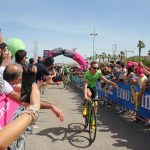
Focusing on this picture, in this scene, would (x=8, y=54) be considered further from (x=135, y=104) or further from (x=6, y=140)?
(x=135, y=104)

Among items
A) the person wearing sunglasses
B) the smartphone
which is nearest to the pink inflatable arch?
the person wearing sunglasses

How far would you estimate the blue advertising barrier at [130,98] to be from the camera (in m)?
8.94

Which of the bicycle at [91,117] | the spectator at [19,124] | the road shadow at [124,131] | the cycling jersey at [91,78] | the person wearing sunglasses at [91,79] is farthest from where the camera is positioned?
the cycling jersey at [91,78]

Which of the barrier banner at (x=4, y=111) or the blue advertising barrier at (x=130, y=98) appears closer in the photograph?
the barrier banner at (x=4, y=111)

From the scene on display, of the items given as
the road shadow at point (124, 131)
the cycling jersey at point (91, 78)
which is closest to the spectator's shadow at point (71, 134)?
the road shadow at point (124, 131)

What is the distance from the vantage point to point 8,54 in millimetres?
5086

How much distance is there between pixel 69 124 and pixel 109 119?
172 centimetres

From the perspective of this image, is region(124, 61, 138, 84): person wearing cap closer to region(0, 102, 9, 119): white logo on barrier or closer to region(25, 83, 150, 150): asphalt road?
region(25, 83, 150, 150): asphalt road

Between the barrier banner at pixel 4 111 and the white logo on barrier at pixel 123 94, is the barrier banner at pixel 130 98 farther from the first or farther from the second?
the barrier banner at pixel 4 111

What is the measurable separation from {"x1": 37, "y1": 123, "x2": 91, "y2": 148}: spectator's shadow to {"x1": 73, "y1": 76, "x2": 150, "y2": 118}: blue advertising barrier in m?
1.88

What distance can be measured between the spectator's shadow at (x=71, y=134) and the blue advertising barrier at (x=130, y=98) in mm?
1878

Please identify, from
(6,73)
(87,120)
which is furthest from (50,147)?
(6,73)

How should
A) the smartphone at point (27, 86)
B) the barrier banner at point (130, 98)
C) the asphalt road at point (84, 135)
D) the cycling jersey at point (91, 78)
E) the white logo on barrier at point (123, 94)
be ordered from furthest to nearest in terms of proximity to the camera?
the white logo on barrier at point (123, 94) < the barrier banner at point (130, 98) < the cycling jersey at point (91, 78) < the asphalt road at point (84, 135) < the smartphone at point (27, 86)

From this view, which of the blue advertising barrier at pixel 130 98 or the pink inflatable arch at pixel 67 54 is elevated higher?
the pink inflatable arch at pixel 67 54
